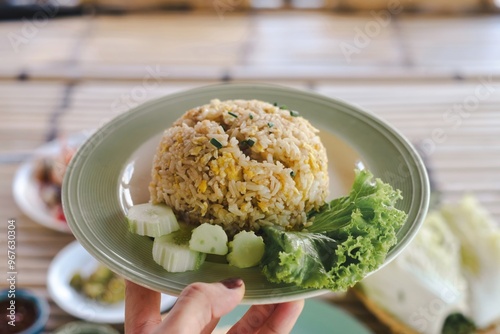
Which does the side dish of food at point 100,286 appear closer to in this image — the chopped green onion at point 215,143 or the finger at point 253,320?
the finger at point 253,320

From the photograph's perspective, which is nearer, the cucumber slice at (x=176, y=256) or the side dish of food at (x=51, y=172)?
the cucumber slice at (x=176, y=256)

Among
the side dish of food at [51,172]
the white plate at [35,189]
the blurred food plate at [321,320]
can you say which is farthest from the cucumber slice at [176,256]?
the side dish of food at [51,172]

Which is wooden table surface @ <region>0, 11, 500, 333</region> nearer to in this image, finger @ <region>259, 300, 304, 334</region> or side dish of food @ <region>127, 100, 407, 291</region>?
finger @ <region>259, 300, 304, 334</region>

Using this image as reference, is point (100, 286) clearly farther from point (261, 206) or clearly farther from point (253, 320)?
point (261, 206)

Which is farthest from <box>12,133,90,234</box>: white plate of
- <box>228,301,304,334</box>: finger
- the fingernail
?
the fingernail

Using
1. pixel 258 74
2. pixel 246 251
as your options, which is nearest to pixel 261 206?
pixel 246 251

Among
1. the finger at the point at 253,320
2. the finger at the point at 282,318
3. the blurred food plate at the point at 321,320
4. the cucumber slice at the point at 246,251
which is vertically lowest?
the blurred food plate at the point at 321,320

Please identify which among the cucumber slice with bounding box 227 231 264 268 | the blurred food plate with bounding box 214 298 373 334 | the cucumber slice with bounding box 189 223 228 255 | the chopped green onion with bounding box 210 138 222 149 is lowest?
the blurred food plate with bounding box 214 298 373 334
